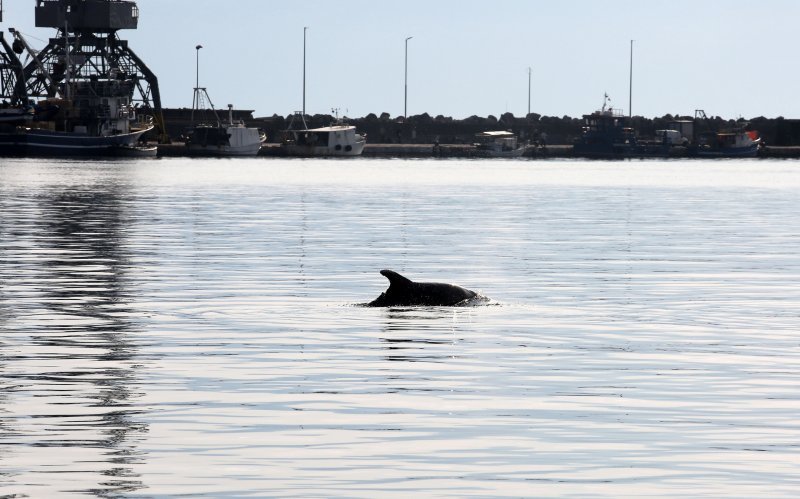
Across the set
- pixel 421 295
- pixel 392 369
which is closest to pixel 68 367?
pixel 392 369

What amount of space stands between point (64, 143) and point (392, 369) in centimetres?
16669

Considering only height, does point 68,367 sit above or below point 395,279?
below

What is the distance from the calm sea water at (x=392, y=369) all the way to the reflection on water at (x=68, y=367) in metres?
0.06

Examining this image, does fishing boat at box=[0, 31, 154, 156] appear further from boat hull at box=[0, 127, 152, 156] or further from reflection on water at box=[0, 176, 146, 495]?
reflection on water at box=[0, 176, 146, 495]

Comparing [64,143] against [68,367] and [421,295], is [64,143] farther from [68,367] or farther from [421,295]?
[68,367]

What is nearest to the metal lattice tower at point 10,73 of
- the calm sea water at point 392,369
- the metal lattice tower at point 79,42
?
the metal lattice tower at point 79,42

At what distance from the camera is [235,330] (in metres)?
25.9

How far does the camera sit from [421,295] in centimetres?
2956

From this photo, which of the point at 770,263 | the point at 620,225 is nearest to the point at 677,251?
the point at 770,263

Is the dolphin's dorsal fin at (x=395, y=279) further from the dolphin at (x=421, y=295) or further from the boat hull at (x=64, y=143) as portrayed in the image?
the boat hull at (x=64, y=143)

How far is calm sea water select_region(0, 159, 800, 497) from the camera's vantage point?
14539 mm

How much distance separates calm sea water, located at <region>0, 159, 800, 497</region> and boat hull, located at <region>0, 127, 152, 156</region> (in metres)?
133

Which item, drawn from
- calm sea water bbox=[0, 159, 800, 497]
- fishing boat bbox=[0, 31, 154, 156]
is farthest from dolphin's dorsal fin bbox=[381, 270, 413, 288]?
fishing boat bbox=[0, 31, 154, 156]

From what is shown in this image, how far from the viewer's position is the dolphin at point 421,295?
29.5 meters
